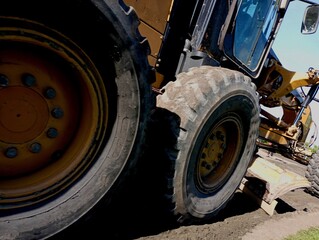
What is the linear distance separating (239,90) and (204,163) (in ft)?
2.40

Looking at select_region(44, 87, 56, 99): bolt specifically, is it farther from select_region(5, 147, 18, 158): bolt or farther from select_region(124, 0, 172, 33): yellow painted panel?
select_region(124, 0, 172, 33): yellow painted panel

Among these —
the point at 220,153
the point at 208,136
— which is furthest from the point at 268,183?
the point at 208,136

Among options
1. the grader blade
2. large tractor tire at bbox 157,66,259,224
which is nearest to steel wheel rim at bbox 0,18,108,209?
large tractor tire at bbox 157,66,259,224

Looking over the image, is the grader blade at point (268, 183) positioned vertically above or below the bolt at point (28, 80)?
below

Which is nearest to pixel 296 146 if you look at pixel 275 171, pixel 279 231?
pixel 275 171

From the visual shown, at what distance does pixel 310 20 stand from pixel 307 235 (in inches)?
102

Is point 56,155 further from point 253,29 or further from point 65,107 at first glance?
point 253,29

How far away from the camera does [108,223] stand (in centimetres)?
217

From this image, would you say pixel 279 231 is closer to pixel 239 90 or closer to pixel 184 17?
pixel 239 90

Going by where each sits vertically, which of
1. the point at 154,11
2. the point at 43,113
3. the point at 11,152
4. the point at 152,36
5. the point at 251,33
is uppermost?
the point at 251,33

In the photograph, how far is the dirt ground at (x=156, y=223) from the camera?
208 cm

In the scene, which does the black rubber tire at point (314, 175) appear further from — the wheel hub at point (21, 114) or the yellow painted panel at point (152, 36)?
the wheel hub at point (21, 114)

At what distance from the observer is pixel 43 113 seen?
5.31 feet

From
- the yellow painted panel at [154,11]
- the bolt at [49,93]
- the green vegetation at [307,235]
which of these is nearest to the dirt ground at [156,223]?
the green vegetation at [307,235]
